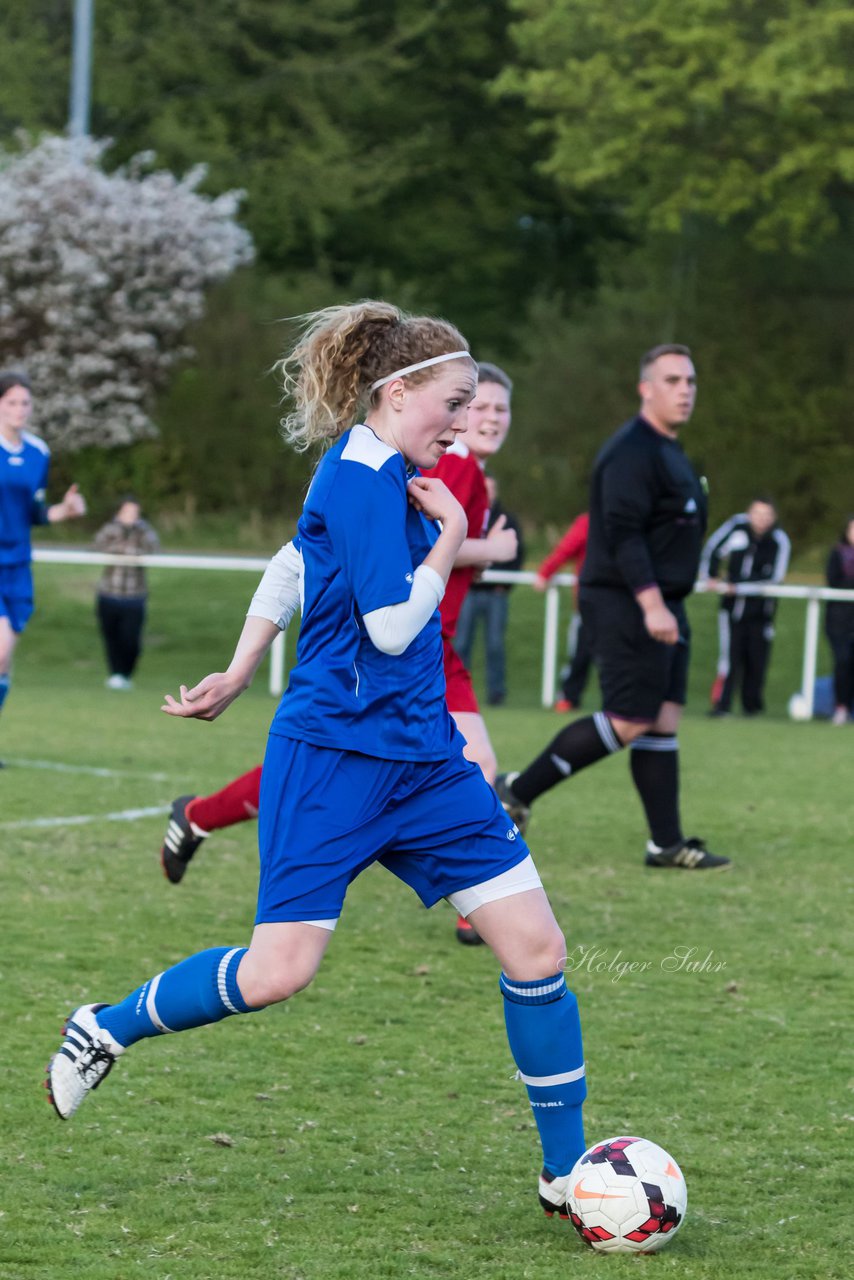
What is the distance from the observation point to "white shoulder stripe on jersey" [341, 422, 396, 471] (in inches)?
147

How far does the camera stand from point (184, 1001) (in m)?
3.93

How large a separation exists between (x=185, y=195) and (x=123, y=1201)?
101ft

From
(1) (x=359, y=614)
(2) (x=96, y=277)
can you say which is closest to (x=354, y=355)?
(1) (x=359, y=614)

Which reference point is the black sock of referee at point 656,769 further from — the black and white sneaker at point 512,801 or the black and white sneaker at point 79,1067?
the black and white sneaker at point 79,1067

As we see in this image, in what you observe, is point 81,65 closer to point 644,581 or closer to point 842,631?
point 842,631

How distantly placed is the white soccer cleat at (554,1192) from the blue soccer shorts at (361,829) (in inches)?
23.5

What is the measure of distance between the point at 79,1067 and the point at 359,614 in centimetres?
117

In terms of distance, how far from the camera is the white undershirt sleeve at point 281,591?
13.5 feet

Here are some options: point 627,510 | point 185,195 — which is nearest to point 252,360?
point 185,195

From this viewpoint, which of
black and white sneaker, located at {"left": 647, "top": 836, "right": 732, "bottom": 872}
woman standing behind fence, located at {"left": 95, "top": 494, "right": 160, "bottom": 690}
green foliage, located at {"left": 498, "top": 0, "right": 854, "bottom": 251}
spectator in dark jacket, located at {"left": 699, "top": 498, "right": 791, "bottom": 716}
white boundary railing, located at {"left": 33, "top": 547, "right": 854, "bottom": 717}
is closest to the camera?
black and white sneaker, located at {"left": 647, "top": 836, "right": 732, "bottom": 872}

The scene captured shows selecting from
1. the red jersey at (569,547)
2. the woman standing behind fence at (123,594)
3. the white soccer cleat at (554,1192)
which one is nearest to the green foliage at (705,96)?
the red jersey at (569,547)

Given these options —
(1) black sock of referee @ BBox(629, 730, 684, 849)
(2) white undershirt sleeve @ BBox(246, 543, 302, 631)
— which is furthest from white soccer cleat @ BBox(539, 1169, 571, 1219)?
(1) black sock of referee @ BBox(629, 730, 684, 849)

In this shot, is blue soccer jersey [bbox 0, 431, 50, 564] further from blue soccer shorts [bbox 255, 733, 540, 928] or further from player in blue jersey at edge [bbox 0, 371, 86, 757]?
blue soccer shorts [bbox 255, 733, 540, 928]

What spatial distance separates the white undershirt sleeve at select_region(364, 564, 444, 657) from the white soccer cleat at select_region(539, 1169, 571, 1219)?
3.81 feet
